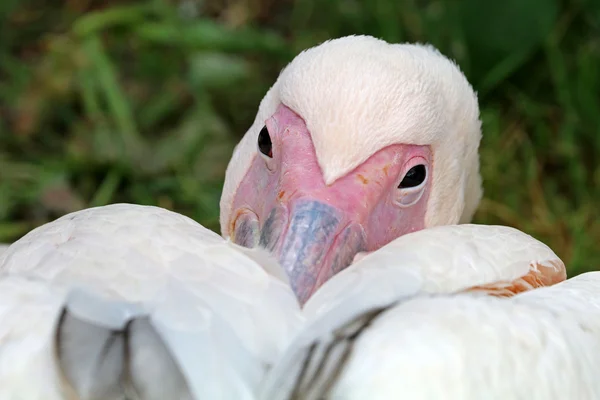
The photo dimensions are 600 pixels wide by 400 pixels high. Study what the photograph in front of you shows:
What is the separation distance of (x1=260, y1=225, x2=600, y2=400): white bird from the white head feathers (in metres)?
0.37

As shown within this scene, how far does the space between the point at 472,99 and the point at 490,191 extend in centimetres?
113

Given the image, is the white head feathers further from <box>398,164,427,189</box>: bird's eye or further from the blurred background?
the blurred background

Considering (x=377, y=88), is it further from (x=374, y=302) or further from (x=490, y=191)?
(x=490, y=191)

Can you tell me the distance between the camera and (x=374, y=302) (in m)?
1.17

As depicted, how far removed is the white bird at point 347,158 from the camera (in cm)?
160

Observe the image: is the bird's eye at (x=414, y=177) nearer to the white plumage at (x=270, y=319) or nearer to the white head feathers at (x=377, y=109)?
the white head feathers at (x=377, y=109)

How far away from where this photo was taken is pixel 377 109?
5.68 ft

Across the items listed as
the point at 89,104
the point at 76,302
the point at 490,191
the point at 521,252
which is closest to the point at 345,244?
the point at 521,252

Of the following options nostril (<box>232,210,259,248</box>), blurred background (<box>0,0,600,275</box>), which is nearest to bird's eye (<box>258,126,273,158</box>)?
nostril (<box>232,210,259,248</box>)

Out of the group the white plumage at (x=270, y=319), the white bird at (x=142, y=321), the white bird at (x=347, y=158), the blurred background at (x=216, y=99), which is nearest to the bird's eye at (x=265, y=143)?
the white bird at (x=347, y=158)

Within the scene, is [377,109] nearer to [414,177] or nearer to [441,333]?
[414,177]

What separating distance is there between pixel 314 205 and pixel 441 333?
504 mm

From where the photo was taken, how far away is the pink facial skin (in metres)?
1.53

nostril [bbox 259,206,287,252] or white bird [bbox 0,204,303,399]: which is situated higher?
Answer: white bird [bbox 0,204,303,399]
